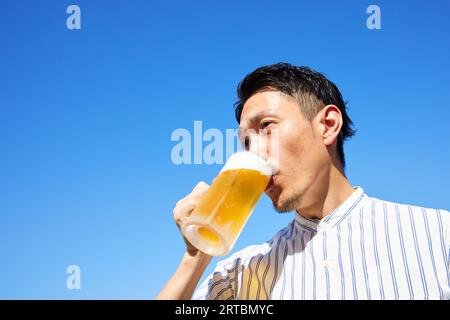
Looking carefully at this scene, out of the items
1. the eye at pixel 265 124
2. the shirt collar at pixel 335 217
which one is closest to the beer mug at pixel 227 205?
the eye at pixel 265 124

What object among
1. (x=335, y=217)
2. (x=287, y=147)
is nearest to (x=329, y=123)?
(x=287, y=147)

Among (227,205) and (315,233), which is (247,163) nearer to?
(227,205)

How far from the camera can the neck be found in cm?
200

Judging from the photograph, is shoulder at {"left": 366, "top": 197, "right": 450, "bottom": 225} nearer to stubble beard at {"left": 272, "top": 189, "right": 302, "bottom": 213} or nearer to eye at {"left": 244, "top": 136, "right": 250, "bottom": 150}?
stubble beard at {"left": 272, "top": 189, "right": 302, "bottom": 213}

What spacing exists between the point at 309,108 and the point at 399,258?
0.83m

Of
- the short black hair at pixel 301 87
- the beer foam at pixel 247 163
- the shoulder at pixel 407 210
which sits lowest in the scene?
the shoulder at pixel 407 210

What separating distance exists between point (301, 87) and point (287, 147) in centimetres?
45

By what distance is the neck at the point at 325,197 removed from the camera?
200cm

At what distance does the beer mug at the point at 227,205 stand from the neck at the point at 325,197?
297 millimetres

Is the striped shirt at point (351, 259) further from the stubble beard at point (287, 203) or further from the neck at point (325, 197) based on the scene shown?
the stubble beard at point (287, 203)

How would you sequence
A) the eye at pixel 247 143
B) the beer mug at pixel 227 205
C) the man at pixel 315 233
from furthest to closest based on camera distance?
the eye at pixel 247 143 < the man at pixel 315 233 < the beer mug at pixel 227 205

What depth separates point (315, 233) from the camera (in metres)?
2.00

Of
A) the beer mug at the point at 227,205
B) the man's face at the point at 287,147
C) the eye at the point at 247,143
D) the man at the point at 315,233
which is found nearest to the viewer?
the beer mug at the point at 227,205

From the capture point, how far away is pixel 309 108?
2117 millimetres
